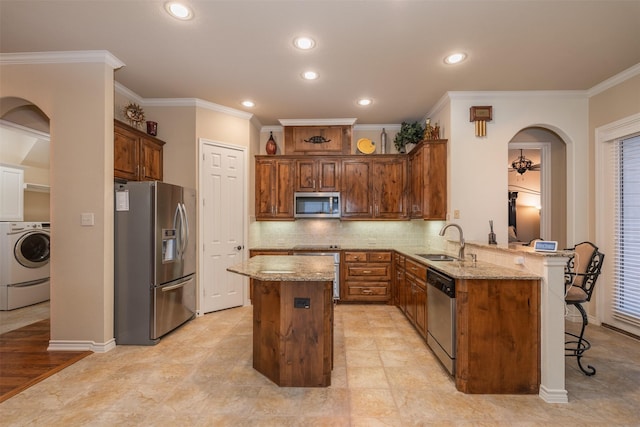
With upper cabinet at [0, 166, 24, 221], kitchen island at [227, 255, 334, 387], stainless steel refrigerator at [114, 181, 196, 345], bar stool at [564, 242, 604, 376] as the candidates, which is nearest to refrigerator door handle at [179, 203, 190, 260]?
stainless steel refrigerator at [114, 181, 196, 345]

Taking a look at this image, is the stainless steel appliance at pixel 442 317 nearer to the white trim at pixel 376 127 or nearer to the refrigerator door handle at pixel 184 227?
the refrigerator door handle at pixel 184 227

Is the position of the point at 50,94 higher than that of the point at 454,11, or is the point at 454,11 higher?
the point at 454,11

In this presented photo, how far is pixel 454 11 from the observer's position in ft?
7.21

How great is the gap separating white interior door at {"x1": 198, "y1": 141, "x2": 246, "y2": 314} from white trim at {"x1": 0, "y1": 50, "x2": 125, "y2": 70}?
1402 mm

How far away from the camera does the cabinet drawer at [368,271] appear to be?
14.6 ft

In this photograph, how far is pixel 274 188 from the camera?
4.71 m

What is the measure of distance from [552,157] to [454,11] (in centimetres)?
351

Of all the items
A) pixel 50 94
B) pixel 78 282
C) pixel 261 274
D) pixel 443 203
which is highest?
pixel 50 94

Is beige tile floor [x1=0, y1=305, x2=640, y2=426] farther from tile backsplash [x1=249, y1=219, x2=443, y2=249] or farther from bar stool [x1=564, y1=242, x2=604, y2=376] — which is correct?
tile backsplash [x1=249, y1=219, x2=443, y2=249]

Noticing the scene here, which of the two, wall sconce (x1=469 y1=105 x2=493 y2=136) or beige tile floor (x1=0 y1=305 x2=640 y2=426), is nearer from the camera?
beige tile floor (x1=0 y1=305 x2=640 y2=426)

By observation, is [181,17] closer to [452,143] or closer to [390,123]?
[452,143]

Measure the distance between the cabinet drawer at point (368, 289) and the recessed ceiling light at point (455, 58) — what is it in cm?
306

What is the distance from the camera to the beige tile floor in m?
1.90

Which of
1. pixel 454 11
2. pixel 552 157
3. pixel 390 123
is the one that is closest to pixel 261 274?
pixel 454 11
